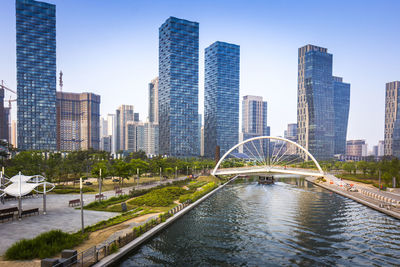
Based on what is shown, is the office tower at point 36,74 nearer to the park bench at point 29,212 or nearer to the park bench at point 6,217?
the park bench at point 29,212

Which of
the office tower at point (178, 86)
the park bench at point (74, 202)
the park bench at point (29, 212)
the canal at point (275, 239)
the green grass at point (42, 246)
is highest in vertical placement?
the office tower at point (178, 86)

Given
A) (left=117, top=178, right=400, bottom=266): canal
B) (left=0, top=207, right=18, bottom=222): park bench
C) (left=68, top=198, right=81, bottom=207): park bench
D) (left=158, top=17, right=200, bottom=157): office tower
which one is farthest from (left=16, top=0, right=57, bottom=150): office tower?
(left=117, top=178, right=400, bottom=266): canal

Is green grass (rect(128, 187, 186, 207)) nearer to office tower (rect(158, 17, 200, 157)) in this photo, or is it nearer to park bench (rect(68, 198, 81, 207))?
park bench (rect(68, 198, 81, 207))

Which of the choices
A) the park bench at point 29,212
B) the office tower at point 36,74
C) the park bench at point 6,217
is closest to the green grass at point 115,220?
the park bench at point 29,212

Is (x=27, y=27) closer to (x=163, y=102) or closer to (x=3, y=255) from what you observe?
(x=163, y=102)

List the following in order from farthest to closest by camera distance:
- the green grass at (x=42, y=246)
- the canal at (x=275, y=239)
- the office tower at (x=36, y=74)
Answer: the office tower at (x=36, y=74), the canal at (x=275, y=239), the green grass at (x=42, y=246)
